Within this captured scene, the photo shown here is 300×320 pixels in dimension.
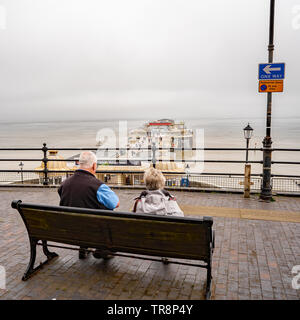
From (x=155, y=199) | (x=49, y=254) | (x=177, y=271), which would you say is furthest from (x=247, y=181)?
(x=49, y=254)

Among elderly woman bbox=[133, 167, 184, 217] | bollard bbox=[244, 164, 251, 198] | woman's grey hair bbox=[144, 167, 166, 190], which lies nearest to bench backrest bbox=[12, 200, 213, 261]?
elderly woman bbox=[133, 167, 184, 217]

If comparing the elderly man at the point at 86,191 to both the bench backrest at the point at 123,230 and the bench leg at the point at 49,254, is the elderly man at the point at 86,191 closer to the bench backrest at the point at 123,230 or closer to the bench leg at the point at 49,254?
the bench backrest at the point at 123,230

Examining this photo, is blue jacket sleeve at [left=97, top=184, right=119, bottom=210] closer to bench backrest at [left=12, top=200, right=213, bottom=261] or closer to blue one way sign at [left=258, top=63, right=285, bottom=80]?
bench backrest at [left=12, top=200, right=213, bottom=261]

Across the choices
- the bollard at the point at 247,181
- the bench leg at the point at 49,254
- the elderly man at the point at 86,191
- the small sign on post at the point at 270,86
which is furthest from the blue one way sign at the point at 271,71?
the bench leg at the point at 49,254

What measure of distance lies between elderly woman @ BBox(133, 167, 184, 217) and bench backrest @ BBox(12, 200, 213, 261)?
1.39 feet

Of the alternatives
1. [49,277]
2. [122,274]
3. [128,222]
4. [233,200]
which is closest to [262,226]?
[233,200]

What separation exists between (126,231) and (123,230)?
35mm

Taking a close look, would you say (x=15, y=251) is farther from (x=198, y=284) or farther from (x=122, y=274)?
(x=198, y=284)

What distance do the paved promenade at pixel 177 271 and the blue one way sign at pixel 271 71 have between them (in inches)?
131

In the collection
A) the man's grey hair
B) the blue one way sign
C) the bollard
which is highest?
the blue one way sign

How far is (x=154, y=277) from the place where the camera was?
139 inches

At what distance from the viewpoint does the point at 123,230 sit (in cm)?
308

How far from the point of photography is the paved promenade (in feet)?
10.4

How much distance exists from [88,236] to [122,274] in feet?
2.46
